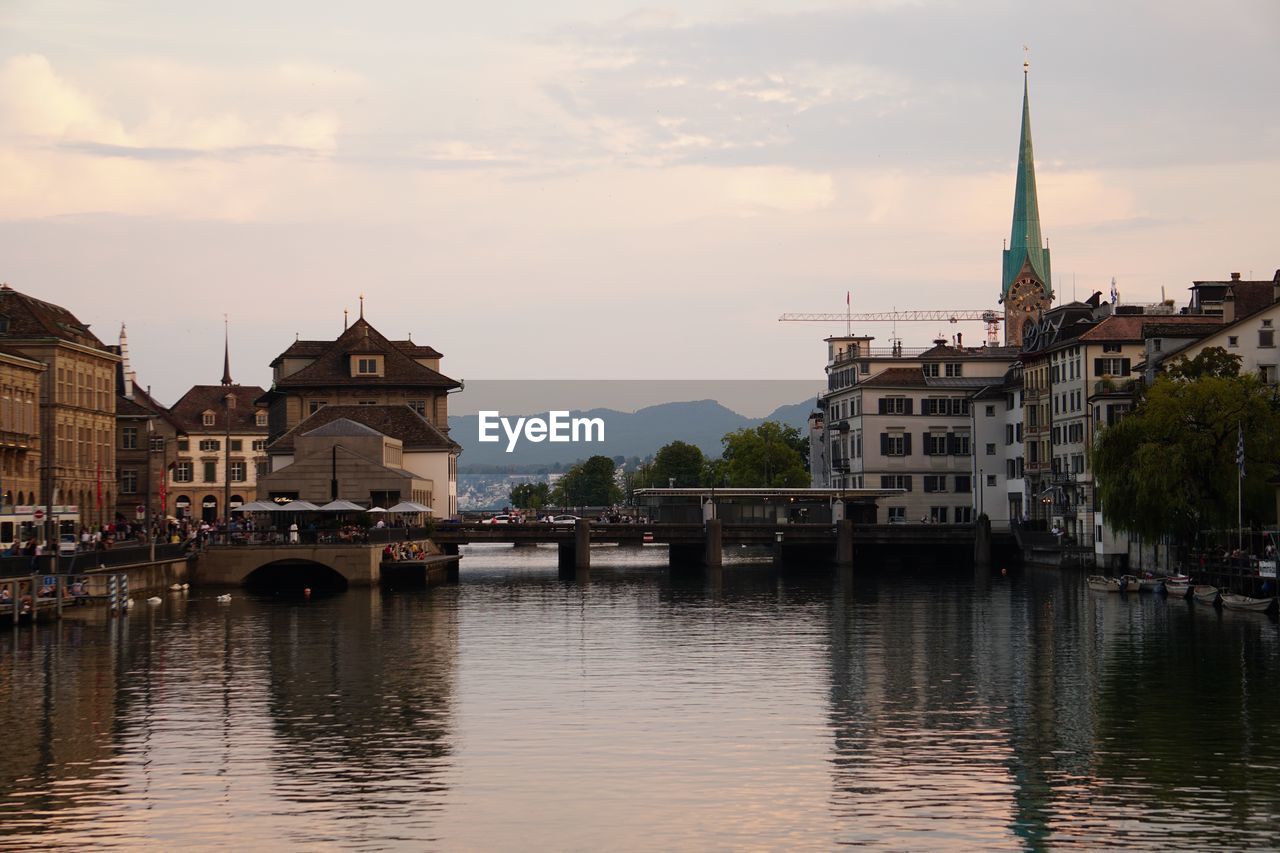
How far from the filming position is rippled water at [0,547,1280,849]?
3809 centimetres

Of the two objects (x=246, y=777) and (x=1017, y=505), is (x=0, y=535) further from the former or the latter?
(x=1017, y=505)

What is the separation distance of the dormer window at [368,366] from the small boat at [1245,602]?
95.9 m

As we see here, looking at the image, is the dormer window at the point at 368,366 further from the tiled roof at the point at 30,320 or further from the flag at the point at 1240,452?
the flag at the point at 1240,452

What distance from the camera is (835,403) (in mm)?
189125

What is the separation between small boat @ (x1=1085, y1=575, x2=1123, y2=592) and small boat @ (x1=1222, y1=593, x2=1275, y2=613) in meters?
15.8

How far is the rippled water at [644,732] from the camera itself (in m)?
38.1

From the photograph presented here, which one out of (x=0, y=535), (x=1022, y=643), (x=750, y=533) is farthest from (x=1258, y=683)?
(x=750, y=533)

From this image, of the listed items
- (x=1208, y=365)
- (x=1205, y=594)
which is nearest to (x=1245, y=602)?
(x=1205, y=594)

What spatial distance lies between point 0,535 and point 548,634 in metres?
38.5

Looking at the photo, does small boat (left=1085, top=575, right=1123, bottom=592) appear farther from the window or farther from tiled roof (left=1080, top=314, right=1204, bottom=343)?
the window

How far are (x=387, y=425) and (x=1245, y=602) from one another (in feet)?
282

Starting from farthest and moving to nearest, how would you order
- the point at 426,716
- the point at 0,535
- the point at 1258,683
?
the point at 0,535
the point at 1258,683
the point at 426,716

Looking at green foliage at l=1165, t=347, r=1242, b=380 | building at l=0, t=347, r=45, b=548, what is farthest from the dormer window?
green foliage at l=1165, t=347, r=1242, b=380

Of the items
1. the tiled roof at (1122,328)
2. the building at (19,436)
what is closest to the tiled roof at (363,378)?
the building at (19,436)
